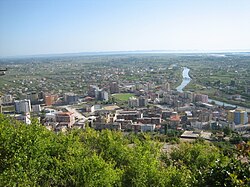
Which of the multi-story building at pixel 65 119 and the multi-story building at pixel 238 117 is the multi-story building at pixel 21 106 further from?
the multi-story building at pixel 238 117

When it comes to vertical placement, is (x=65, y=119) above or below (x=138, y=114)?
above

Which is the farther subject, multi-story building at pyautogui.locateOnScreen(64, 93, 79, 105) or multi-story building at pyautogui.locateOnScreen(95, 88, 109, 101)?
multi-story building at pyautogui.locateOnScreen(95, 88, 109, 101)

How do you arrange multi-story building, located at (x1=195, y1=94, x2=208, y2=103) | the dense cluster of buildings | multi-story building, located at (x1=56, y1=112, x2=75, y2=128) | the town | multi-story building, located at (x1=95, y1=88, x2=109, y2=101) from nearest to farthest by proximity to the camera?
the town → the dense cluster of buildings → multi-story building, located at (x1=56, y1=112, x2=75, y2=128) → multi-story building, located at (x1=195, y1=94, x2=208, y2=103) → multi-story building, located at (x1=95, y1=88, x2=109, y2=101)

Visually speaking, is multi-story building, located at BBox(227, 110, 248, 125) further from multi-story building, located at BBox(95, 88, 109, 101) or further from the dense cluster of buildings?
multi-story building, located at BBox(95, 88, 109, 101)

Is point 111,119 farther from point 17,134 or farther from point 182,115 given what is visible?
point 17,134

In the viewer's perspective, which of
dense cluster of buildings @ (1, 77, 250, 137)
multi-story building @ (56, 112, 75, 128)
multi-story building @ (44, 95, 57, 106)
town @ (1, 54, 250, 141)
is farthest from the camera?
multi-story building @ (44, 95, 57, 106)

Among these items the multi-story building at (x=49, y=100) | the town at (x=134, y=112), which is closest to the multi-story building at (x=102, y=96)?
the town at (x=134, y=112)

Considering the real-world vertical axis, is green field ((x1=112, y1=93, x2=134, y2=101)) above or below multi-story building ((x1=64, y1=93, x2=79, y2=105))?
below

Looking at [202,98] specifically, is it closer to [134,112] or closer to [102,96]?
[134,112]

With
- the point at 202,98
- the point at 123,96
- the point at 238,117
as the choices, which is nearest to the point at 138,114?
the point at 238,117

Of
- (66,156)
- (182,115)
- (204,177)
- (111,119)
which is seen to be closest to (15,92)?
(111,119)

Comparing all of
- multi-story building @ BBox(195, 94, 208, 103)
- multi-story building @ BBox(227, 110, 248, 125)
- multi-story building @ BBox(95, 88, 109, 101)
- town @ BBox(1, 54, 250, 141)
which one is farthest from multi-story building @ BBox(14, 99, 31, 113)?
multi-story building @ BBox(227, 110, 248, 125)
